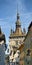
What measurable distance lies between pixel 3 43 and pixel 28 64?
21.3 feet

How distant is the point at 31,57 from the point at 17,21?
139917 millimetres

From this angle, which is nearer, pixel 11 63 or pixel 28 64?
pixel 28 64

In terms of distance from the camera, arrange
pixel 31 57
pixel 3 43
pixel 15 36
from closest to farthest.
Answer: pixel 31 57
pixel 3 43
pixel 15 36

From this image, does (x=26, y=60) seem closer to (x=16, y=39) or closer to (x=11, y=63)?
(x=11, y=63)

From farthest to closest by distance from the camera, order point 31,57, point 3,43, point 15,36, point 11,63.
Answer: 1. point 15,36
2. point 11,63
3. point 3,43
4. point 31,57

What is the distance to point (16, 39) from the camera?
578ft

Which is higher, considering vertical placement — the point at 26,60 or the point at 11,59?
the point at 26,60

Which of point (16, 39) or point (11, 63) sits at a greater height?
point (11, 63)

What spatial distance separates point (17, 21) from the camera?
605ft

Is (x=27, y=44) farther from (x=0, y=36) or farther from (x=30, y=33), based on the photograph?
(x=0, y=36)

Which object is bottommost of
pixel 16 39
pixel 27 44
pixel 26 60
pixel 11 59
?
pixel 16 39

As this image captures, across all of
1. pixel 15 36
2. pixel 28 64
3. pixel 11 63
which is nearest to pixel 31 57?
pixel 28 64

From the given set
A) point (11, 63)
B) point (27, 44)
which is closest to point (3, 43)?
point (27, 44)

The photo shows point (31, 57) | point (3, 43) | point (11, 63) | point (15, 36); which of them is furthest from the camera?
point (15, 36)
